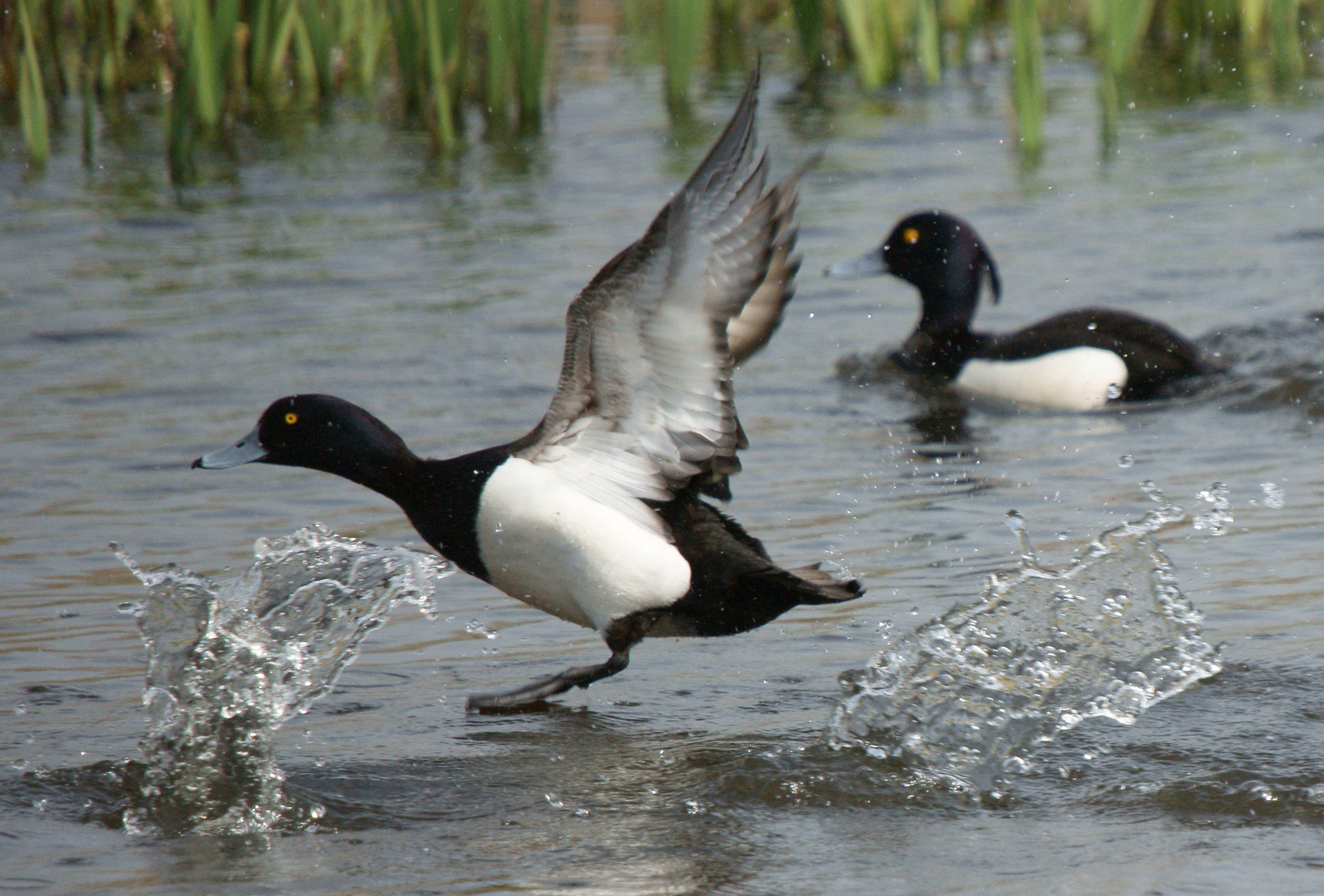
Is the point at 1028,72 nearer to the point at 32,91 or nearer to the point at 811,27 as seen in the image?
the point at 811,27

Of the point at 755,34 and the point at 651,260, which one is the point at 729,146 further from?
the point at 755,34

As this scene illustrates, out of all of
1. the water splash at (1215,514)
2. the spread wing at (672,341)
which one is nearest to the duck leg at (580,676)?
the spread wing at (672,341)

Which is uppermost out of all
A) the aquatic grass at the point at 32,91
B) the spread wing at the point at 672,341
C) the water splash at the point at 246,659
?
the aquatic grass at the point at 32,91

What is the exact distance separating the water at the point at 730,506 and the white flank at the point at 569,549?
27 cm

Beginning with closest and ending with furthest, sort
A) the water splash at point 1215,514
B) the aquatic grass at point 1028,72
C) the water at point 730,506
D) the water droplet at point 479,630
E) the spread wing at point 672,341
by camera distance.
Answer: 1. the water at point 730,506
2. the spread wing at point 672,341
3. the water droplet at point 479,630
4. the water splash at point 1215,514
5. the aquatic grass at point 1028,72

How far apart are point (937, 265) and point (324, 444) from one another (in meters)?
4.20

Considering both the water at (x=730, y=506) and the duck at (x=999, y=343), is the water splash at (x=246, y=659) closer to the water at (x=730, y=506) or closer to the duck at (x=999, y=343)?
the water at (x=730, y=506)

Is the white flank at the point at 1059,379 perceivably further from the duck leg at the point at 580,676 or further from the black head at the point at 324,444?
the black head at the point at 324,444

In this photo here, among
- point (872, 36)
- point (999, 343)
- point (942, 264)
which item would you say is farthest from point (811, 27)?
point (999, 343)

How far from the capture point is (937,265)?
8102 millimetres

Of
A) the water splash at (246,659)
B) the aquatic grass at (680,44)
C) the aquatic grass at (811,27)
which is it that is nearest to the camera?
the water splash at (246,659)

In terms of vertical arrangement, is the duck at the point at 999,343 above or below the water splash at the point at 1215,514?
above

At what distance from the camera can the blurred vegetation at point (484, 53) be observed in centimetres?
1031

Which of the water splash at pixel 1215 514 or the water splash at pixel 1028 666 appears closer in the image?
the water splash at pixel 1028 666
